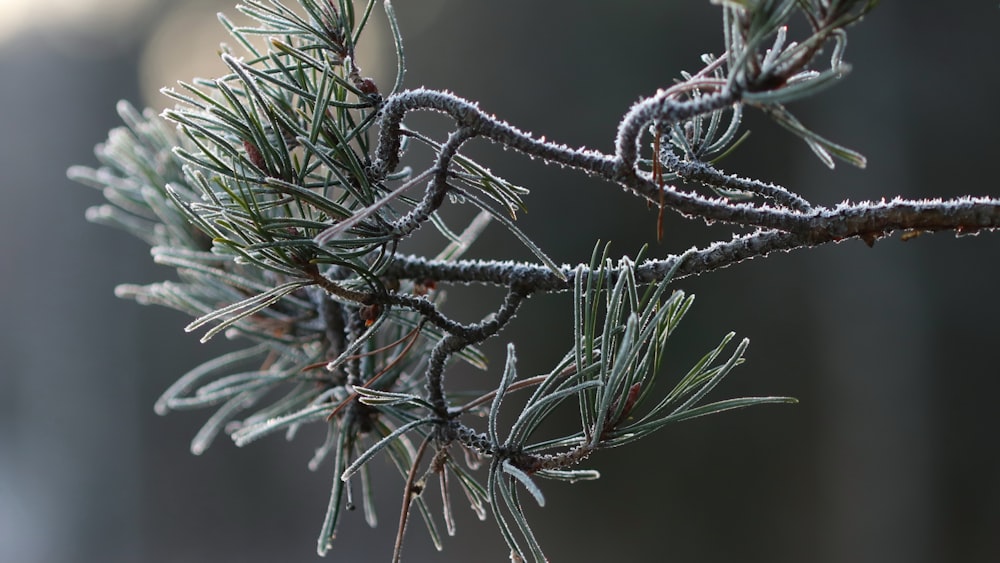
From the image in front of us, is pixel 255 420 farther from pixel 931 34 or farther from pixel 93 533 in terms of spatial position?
pixel 93 533

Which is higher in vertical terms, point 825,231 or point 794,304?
point 794,304

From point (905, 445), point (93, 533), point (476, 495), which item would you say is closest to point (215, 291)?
point (476, 495)

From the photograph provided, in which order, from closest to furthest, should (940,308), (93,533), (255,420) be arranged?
(255,420) → (940,308) → (93,533)

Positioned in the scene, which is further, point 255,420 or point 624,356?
point 255,420

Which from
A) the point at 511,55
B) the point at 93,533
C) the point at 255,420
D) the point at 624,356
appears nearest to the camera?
the point at 624,356

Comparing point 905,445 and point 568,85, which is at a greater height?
point 568,85

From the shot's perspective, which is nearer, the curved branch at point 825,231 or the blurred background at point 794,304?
the curved branch at point 825,231

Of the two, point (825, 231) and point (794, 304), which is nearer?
point (825, 231)

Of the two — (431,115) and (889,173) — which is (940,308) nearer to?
(889,173)

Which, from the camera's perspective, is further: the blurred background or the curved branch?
the blurred background

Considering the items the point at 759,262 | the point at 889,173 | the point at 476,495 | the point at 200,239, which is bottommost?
the point at 476,495
